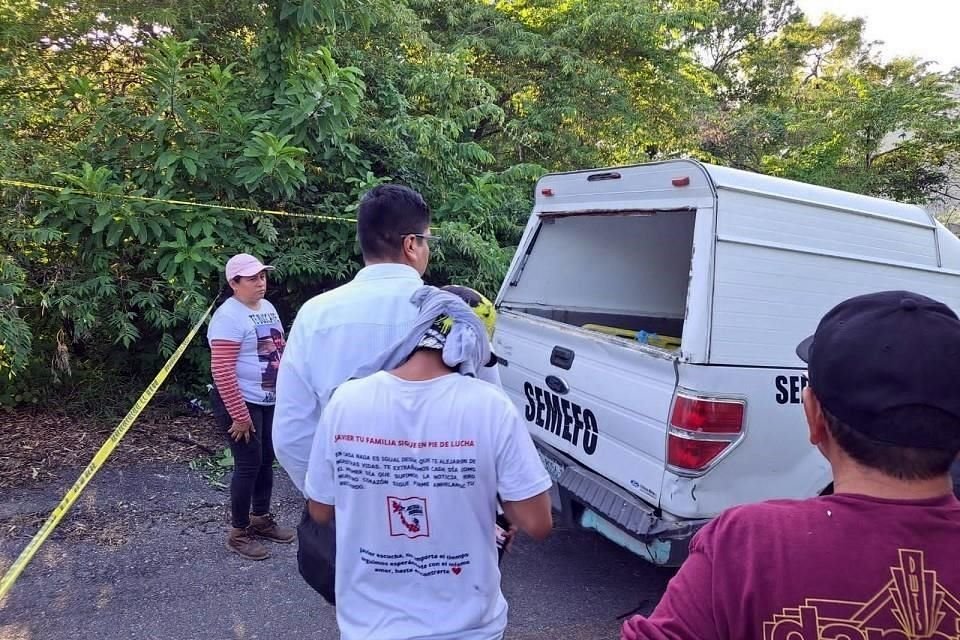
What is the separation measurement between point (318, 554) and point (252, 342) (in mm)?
1871

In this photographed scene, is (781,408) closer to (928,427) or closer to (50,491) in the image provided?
(928,427)

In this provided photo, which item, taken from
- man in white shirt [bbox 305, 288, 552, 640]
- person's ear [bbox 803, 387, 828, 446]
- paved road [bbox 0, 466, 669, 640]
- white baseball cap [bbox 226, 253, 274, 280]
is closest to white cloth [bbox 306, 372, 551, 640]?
man in white shirt [bbox 305, 288, 552, 640]

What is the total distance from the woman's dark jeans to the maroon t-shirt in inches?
120

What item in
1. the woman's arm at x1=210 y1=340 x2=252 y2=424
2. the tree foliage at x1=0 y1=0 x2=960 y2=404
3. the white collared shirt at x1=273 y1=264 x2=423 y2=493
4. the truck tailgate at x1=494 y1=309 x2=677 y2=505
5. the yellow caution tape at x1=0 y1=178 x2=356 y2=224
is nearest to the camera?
the white collared shirt at x1=273 y1=264 x2=423 y2=493

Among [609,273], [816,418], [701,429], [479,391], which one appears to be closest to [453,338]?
[479,391]

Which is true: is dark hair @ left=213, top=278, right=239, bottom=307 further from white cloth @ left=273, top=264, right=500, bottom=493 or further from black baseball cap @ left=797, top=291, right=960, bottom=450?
black baseball cap @ left=797, top=291, right=960, bottom=450

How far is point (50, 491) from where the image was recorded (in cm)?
438

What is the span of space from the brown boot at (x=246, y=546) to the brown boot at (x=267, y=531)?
0.08m

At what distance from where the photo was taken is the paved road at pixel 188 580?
321 centimetres

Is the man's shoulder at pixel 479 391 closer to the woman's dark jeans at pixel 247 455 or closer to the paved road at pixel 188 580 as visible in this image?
the paved road at pixel 188 580

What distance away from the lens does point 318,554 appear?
2.07 metres

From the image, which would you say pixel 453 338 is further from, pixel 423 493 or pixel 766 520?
pixel 766 520

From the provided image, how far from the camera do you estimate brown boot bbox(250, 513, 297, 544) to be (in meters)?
4.00

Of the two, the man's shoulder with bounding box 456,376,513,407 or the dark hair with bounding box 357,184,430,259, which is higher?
the dark hair with bounding box 357,184,430,259
